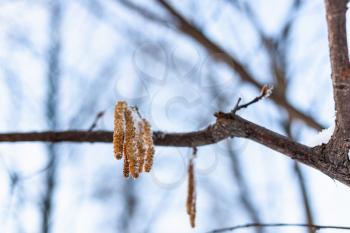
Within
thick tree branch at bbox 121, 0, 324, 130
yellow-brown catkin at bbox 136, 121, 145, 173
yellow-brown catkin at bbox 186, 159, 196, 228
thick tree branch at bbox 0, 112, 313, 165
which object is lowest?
yellow-brown catkin at bbox 186, 159, 196, 228

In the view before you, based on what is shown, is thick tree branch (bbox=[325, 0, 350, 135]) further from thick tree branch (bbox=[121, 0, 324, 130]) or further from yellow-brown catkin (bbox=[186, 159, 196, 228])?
thick tree branch (bbox=[121, 0, 324, 130])

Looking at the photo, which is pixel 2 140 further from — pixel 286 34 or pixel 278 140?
pixel 286 34

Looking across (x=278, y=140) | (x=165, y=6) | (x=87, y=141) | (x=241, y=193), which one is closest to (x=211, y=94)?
(x=241, y=193)

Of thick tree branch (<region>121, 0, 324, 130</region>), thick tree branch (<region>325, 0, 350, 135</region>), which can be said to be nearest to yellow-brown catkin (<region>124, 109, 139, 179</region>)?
thick tree branch (<region>325, 0, 350, 135</region>)

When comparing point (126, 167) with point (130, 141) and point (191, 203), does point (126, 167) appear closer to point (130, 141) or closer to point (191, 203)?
point (130, 141)

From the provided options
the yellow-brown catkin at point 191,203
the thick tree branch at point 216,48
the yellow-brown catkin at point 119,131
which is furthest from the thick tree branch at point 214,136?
the thick tree branch at point 216,48

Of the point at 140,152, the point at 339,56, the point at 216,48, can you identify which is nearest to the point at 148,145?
the point at 140,152

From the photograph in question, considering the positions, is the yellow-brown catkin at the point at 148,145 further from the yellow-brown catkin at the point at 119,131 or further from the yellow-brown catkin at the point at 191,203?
the yellow-brown catkin at the point at 191,203
